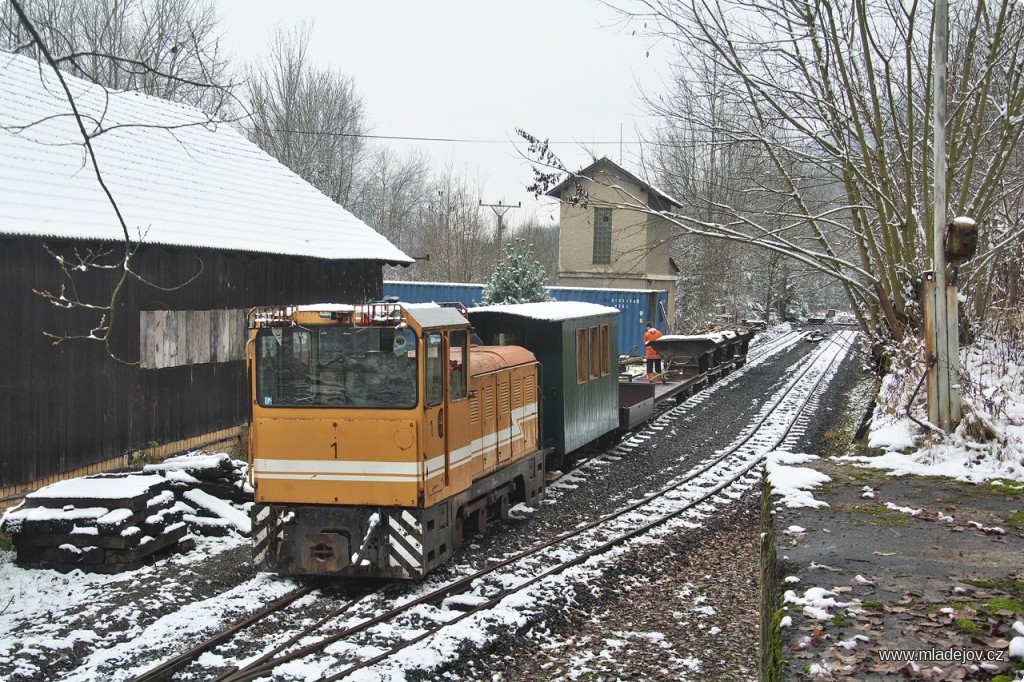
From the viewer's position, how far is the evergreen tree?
27.1 m

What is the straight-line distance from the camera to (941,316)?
386 inches

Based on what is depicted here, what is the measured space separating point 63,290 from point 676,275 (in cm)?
3650

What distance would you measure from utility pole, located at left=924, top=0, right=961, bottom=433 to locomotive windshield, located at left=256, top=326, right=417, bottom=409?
5.84 meters

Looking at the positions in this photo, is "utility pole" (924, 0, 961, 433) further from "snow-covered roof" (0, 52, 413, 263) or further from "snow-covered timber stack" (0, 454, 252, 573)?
"snow-covered timber stack" (0, 454, 252, 573)

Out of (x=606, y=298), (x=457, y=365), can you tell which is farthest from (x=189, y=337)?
(x=606, y=298)

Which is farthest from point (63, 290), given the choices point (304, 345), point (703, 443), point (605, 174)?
point (703, 443)

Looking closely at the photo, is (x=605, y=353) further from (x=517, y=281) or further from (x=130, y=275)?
(x=517, y=281)

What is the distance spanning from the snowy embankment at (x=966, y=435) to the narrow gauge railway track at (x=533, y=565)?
2.83 metres

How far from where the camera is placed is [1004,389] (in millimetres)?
10852

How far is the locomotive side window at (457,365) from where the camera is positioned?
933 cm

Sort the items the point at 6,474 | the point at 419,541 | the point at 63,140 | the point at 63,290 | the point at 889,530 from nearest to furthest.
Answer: the point at 889,530
the point at 419,541
the point at 6,474
the point at 63,290
the point at 63,140

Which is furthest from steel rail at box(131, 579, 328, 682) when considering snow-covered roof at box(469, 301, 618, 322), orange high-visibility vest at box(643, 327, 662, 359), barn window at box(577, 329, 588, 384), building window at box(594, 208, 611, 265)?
building window at box(594, 208, 611, 265)

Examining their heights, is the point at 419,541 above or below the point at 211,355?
below

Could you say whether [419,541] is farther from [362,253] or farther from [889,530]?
[362,253]
